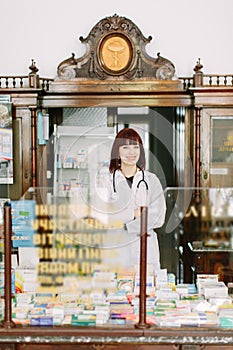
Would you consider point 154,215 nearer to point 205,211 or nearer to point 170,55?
point 205,211

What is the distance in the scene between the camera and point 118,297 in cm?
252

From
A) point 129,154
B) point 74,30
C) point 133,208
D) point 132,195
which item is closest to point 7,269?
point 133,208

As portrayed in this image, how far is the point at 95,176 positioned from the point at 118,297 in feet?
4.50

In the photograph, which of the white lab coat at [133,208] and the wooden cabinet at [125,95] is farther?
the wooden cabinet at [125,95]

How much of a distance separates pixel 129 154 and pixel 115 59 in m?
0.99

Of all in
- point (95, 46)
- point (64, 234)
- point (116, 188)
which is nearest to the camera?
point (64, 234)

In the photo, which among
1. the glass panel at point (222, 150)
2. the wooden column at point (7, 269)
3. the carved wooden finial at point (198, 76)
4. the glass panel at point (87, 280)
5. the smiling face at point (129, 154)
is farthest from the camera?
the glass panel at point (222, 150)

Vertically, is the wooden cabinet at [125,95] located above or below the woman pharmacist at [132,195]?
above

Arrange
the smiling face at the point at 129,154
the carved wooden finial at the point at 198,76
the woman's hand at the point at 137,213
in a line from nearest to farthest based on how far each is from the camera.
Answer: the woman's hand at the point at 137,213, the smiling face at the point at 129,154, the carved wooden finial at the point at 198,76

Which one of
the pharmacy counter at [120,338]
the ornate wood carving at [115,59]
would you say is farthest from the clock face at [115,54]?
the pharmacy counter at [120,338]

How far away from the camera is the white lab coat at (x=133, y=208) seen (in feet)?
7.94

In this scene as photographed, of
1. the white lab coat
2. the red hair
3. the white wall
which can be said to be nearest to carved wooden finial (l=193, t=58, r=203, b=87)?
the white wall

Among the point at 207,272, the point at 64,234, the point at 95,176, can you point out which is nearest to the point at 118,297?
the point at 64,234

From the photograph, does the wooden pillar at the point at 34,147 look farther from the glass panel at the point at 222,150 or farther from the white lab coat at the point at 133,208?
the glass panel at the point at 222,150
